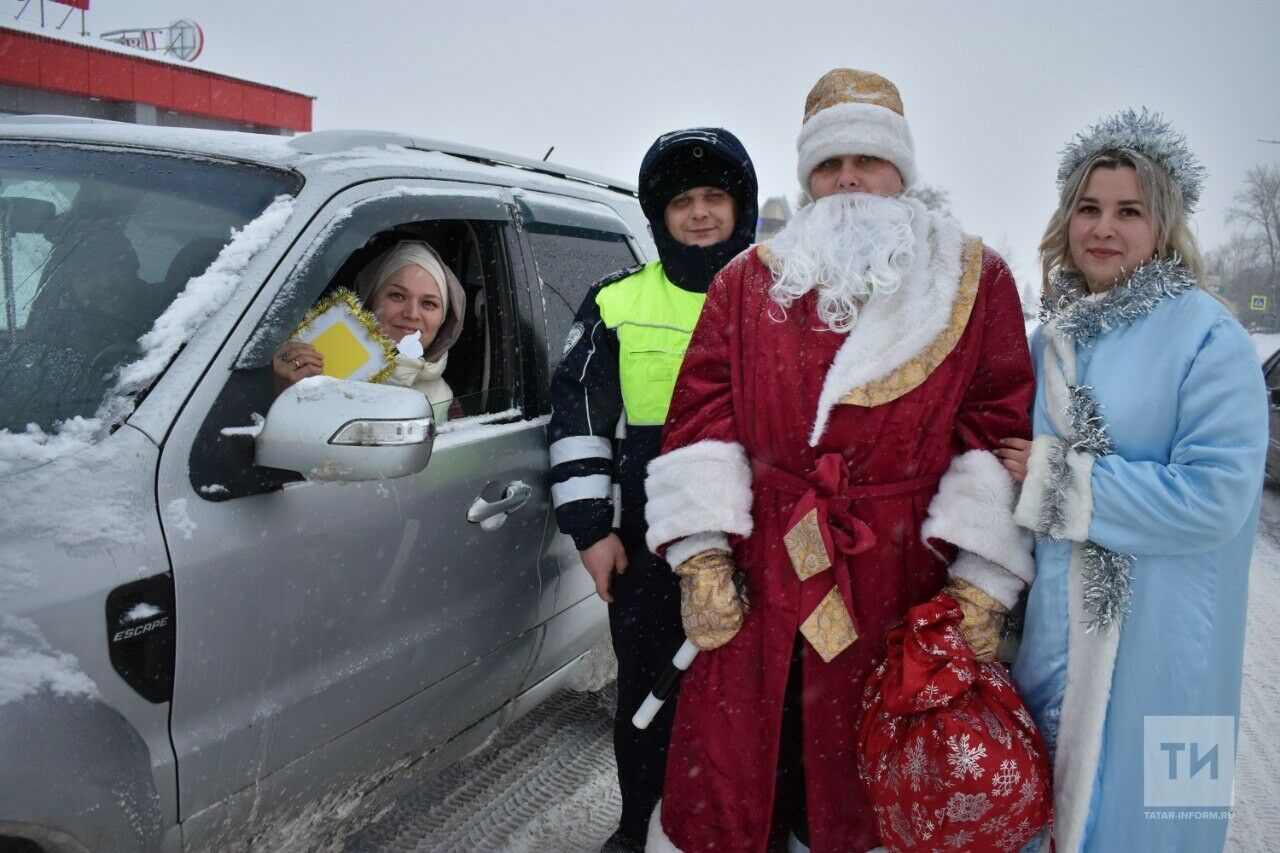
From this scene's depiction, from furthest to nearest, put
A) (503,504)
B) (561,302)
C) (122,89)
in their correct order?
(122,89), (561,302), (503,504)

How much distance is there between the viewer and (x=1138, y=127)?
76.4 inches

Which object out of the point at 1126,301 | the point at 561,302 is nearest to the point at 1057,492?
the point at 1126,301

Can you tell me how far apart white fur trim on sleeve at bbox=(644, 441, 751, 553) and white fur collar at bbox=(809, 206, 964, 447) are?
188 mm

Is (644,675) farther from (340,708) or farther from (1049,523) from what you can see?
(1049,523)

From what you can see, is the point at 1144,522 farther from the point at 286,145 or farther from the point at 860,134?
the point at 286,145

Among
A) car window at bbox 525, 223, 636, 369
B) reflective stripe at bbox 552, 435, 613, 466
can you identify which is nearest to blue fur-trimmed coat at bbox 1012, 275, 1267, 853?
reflective stripe at bbox 552, 435, 613, 466

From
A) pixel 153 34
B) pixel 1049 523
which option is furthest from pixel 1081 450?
pixel 153 34

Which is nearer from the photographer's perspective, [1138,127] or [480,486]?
[1138,127]

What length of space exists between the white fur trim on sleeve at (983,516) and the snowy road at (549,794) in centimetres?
154

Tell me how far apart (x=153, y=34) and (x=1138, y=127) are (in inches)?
1002

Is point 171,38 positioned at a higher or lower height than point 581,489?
higher

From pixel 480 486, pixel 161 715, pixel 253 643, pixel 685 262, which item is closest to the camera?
pixel 161 715

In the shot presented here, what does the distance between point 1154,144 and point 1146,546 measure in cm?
84

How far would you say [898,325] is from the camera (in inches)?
76.3
